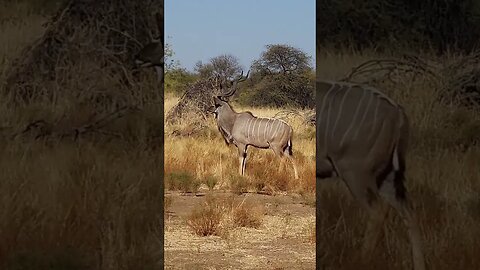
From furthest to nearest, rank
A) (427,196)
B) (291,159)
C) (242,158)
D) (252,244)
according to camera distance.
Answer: (242,158), (291,159), (252,244), (427,196)

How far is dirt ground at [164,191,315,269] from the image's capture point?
6.23 metres

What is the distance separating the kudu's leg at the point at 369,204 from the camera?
351 centimetres

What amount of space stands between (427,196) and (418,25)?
90 centimetres

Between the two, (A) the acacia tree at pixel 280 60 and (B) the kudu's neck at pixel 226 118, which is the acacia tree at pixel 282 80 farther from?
(B) the kudu's neck at pixel 226 118

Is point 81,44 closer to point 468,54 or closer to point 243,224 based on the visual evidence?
point 468,54

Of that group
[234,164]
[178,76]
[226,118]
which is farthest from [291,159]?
[178,76]

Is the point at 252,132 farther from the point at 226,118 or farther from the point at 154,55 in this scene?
the point at 154,55

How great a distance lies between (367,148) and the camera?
3.55 metres

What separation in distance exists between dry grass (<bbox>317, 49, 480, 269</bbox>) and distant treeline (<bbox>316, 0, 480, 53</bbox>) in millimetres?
87

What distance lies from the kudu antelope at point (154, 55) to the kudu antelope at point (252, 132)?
7.56 meters

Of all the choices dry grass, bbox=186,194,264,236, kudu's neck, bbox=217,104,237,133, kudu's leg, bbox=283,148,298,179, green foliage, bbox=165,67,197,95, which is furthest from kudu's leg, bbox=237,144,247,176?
green foliage, bbox=165,67,197,95

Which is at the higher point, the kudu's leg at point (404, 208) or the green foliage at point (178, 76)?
the green foliage at point (178, 76)

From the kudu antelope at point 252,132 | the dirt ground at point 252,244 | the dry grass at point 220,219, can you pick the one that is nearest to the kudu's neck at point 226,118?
the kudu antelope at point 252,132

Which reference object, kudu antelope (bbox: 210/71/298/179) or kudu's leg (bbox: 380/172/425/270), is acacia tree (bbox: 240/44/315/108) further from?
kudu's leg (bbox: 380/172/425/270)
